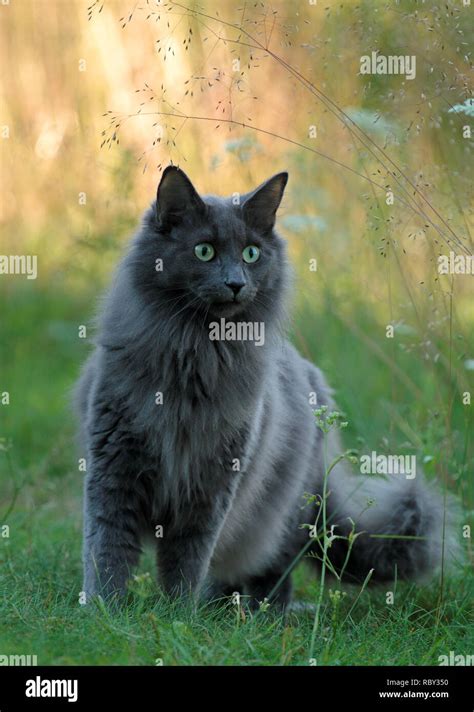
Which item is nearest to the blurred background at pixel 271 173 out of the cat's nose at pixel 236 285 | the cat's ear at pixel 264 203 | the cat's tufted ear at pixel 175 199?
the cat's ear at pixel 264 203

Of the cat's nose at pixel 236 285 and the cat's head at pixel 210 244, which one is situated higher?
the cat's head at pixel 210 244

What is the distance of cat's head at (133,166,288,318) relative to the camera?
3.03m

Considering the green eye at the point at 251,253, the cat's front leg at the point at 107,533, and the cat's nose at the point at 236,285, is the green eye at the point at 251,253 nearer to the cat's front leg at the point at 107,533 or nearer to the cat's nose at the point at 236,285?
the cat's nose at the point at 236,285

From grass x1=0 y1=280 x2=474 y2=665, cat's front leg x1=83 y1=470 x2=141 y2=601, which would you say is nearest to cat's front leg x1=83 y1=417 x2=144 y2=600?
cat's front leg x1=83 y1=470 x2=141 y2=601

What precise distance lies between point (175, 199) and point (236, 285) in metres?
0.36

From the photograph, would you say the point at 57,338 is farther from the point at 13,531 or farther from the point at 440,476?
the point at 440,476

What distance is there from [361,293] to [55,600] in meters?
2.92

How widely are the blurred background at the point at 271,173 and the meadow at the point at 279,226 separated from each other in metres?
0.02

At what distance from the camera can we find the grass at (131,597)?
9.02ft

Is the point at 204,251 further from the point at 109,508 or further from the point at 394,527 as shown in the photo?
the point at 394,527
